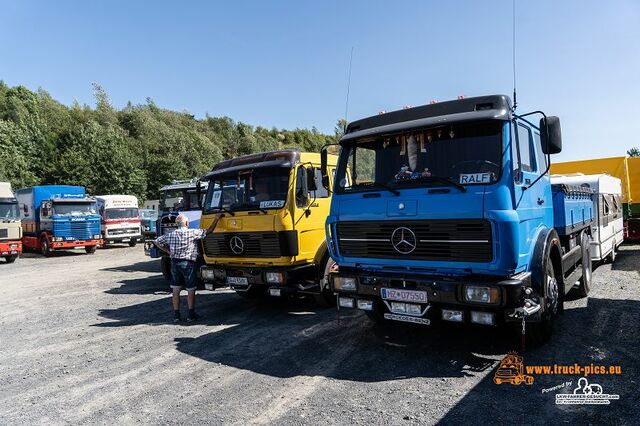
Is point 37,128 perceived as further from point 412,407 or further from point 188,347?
point 412,407

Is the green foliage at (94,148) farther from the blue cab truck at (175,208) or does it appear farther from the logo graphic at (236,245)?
the logo graphic at (236,245)

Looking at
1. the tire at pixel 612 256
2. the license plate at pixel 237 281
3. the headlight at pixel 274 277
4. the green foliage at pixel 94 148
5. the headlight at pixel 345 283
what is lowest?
the tire at pixel 612 256

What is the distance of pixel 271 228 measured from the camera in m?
6.94

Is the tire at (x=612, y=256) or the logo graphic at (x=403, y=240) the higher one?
the logo graphic at (x=403, y=240)

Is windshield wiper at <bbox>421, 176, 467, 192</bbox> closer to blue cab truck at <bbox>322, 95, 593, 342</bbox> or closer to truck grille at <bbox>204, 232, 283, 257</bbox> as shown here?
blue cab truck at <bbox>322, 95, 593, 342</bbox>

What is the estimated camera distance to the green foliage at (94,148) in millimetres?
36188

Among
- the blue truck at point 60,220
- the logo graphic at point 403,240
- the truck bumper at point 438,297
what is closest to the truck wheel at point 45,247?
the blue truck at point 60,220

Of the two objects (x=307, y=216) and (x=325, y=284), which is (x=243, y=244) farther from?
(x=325, y=284)

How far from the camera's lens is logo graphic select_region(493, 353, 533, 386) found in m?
4.29

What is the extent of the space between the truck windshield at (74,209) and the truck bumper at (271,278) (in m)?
16.3

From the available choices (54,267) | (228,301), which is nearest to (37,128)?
(54,267)

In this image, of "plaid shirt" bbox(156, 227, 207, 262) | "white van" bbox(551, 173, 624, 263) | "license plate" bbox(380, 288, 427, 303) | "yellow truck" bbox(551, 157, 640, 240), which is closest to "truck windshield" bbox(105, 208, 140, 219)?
"plaid shirt" bbox(156, 227, 207, 262)

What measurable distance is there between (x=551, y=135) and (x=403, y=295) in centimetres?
238

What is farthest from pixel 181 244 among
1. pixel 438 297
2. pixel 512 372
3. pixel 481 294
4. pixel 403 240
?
pixel 512 372
